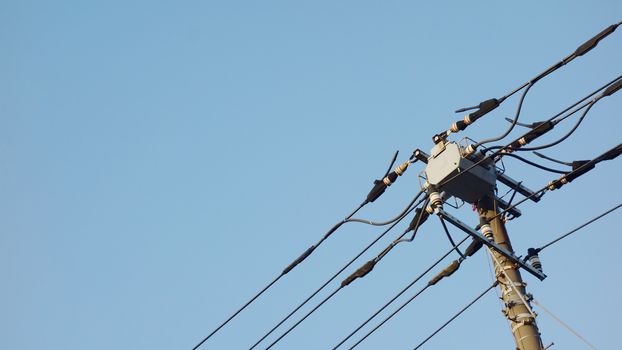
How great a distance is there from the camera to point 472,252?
12289mm

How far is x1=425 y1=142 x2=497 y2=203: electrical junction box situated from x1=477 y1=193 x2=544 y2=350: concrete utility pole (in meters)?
0.19

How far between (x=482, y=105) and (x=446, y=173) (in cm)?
114

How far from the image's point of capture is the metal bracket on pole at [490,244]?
11625mm

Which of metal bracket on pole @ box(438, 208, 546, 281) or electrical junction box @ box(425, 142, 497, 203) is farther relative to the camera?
electrical junction box @ box(425, 142, 497, 203)

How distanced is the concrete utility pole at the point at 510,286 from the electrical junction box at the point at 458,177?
0.19m

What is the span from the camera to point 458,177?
12.3 metres

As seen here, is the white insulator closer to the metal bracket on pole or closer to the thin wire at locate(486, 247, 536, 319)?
the metal bracket on pole

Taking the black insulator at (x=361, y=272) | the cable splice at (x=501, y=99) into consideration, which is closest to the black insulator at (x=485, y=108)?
the cable splice at (x=501, y=99)

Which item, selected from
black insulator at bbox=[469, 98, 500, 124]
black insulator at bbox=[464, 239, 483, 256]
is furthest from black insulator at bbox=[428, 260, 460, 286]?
black insulator at bbox=[469, 98, 500, 124]

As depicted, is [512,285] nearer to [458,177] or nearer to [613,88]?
[458,177]

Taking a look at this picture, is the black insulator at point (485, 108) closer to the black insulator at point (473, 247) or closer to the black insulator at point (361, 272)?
the black insulator at point (473, 247)

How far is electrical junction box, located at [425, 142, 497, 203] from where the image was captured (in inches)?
483

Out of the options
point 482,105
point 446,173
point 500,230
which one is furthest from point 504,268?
point 482,105

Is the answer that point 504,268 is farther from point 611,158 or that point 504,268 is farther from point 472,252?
point 611,158
